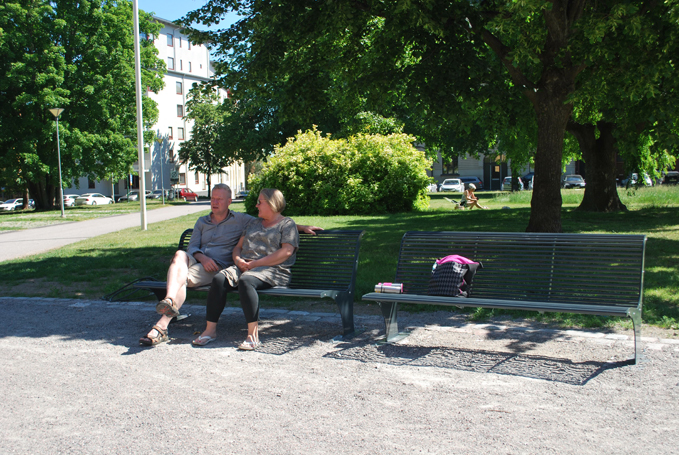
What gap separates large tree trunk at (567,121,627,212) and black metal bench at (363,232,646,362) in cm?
1504

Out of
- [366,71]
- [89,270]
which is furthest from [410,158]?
[89,270]

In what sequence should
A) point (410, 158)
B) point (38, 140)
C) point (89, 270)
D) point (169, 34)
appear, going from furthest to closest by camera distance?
point (169, 34) < point (38, 140) < point (410, 158) < point (89, 270)

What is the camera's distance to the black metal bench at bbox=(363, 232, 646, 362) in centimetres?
489

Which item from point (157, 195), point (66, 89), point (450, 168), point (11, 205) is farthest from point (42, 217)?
point (450, 168)

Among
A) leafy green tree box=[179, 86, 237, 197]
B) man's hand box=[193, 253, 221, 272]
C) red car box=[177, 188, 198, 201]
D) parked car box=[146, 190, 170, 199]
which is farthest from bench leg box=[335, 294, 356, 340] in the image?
parked car box=[146, 190, 170, 199]

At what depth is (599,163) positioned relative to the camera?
1941 centimetres

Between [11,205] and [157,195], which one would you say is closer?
[11,205]

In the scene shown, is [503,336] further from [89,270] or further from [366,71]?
[366,71]

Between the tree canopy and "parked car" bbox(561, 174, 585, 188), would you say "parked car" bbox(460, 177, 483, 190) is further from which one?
the tree canopy

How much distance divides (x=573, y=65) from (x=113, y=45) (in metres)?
32.8

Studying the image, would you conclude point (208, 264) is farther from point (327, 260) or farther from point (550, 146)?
point (550, 146)

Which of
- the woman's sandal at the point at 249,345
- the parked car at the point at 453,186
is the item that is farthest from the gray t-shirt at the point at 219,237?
the parked car at the point at 453,186

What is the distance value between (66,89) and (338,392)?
34.9 m

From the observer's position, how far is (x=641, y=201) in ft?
79.7
